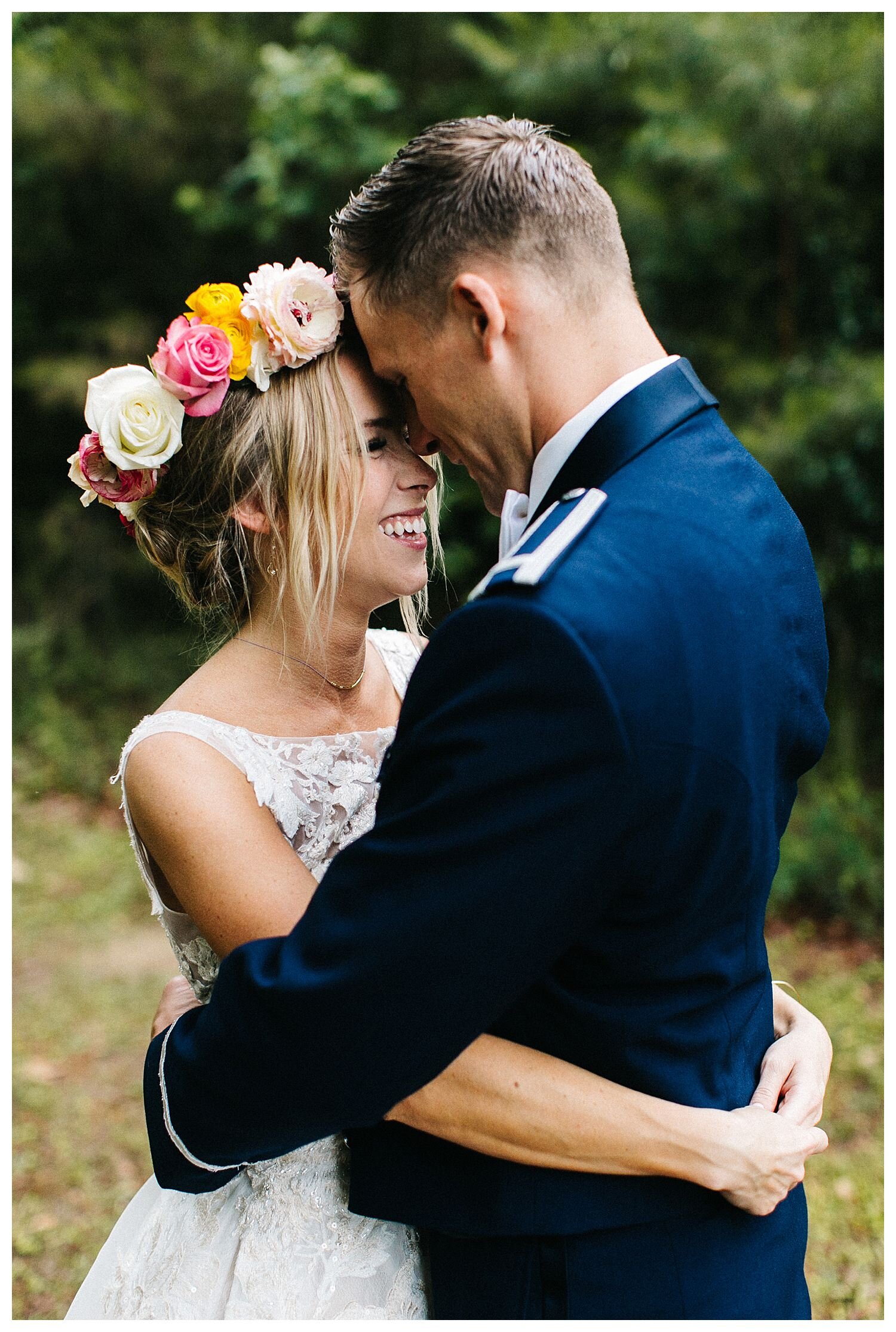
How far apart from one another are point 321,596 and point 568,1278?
127 cm

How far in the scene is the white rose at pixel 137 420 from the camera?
211cm

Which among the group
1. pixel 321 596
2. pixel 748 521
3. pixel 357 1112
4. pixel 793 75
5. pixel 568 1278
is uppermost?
pixel 793 75

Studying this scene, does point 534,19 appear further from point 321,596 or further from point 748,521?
point 748,521

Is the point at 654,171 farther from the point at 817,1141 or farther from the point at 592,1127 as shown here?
the point at 592,1127

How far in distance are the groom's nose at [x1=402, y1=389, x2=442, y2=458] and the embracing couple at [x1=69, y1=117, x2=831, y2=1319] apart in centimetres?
1

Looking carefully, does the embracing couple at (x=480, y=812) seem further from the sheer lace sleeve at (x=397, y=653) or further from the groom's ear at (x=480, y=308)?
the sheer lace sleeve at (x=397, y=653)

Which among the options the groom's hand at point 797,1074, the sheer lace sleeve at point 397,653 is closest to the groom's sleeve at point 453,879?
the groom's hand at point 797,1074

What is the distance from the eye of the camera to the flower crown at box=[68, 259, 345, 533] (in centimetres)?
208

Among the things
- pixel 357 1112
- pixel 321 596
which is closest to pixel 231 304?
pixel 321 596

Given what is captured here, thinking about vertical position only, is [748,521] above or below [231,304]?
below

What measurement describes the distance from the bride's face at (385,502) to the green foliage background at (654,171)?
3552 mm

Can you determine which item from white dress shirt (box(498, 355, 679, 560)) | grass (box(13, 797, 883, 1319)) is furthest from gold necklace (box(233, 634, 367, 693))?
grass (box(13, 797, 883, 1319))

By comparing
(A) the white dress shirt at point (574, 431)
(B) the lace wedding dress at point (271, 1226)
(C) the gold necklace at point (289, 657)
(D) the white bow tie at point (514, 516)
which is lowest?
(B) the lace wedding dress at point (271, 1226)

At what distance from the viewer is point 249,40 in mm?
8508
